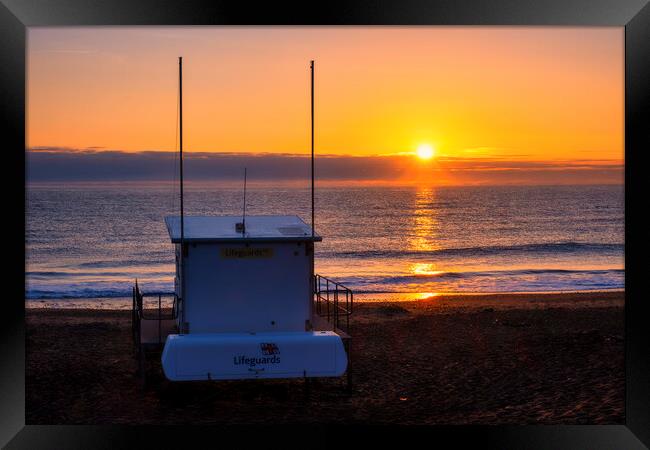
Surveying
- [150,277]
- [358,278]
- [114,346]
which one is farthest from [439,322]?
[150,277]

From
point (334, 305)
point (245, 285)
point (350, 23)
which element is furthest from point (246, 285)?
point (334, 305)

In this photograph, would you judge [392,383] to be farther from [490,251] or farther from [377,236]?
[377,236]

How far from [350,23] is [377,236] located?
54618 mm

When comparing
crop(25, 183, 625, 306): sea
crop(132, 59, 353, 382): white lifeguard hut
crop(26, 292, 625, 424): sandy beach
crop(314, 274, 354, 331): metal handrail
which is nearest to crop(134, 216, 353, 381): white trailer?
crop(132, 59, 353, 382): white lifeguard hut

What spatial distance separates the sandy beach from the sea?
1032cm

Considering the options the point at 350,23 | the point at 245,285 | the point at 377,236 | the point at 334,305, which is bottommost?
the point at 334,305

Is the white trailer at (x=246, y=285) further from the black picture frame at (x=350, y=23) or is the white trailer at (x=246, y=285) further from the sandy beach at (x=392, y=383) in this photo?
the black picture frame at (x=350, y=23)

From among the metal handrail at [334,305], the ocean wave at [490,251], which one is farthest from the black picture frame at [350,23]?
the ocean wave at [490,251]

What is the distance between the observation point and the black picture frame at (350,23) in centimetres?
816

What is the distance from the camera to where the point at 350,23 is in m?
8.23

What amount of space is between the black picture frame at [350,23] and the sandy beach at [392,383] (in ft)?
12.2

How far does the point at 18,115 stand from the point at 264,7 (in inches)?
92.5

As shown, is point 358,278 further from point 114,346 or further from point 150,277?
point 114,346

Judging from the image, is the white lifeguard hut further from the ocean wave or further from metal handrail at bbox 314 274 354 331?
the ocean wave
